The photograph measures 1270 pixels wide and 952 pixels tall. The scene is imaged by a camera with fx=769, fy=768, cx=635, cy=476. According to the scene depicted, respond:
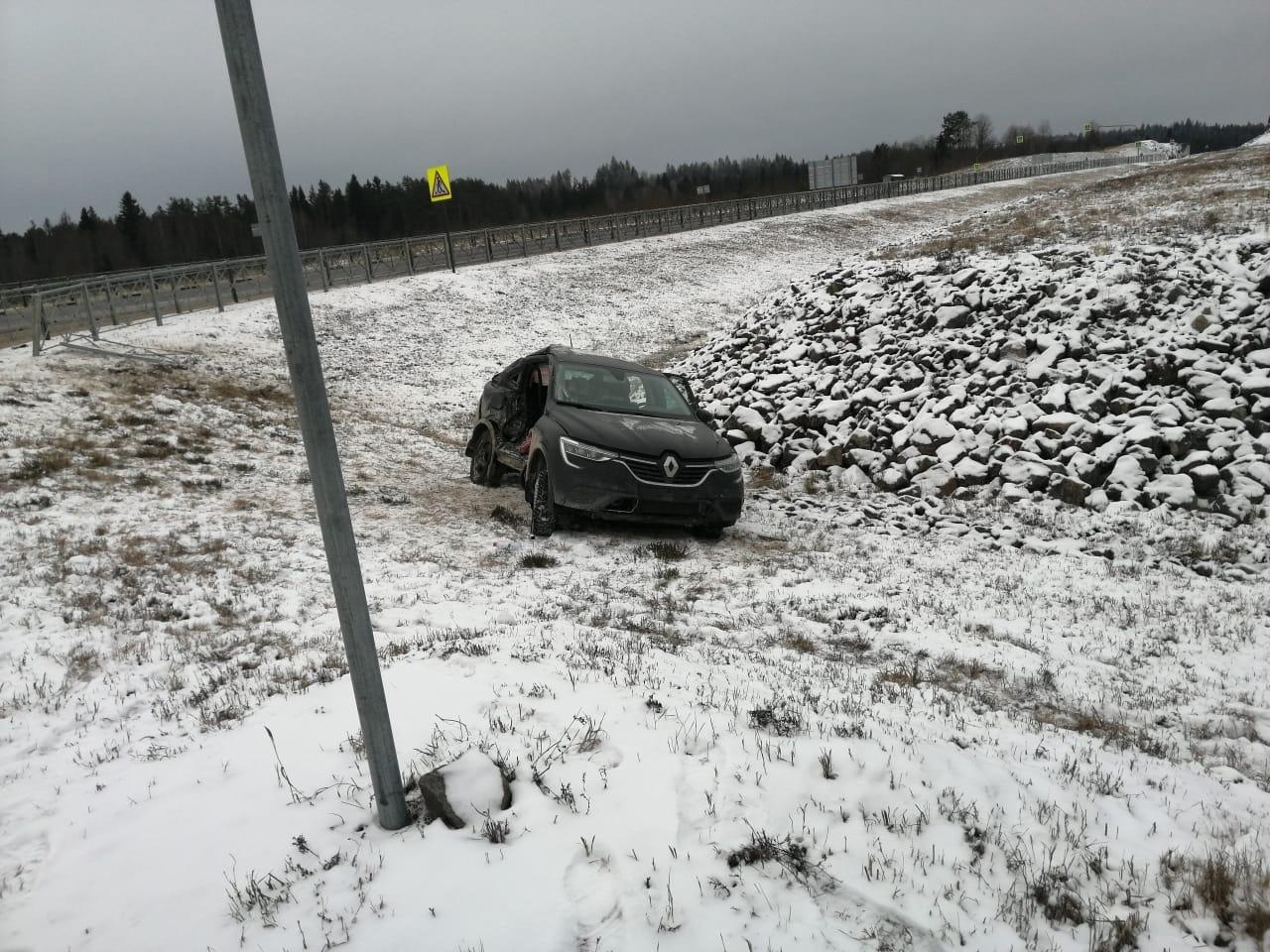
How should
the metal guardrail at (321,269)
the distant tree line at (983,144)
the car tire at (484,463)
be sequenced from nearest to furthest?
the car tire at (484,463)
the metal guardrail at (321,269)
the distant tree line at (983,144)

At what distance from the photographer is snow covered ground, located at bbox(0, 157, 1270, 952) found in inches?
105

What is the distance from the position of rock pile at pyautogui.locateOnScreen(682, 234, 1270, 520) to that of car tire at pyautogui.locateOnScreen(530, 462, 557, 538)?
4.98m

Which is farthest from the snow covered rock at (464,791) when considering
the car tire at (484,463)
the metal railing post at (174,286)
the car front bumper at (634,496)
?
the metal railing post at (174,286)

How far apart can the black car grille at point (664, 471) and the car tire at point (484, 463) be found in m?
3.59

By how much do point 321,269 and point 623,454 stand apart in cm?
2318

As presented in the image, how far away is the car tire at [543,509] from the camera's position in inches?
336

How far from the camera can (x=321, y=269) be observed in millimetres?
27234

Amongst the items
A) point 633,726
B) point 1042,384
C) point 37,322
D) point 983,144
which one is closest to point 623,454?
point 633,726

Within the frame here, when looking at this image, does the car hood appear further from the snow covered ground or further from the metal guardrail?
the metal guardrail

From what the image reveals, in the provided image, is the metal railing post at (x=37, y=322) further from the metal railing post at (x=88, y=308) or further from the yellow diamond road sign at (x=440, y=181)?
the yellow diamond road sign at (x=440, y=181)

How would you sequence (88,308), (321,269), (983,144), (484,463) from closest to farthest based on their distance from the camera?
(484,463) < (88,308) < (321,269) < (983,144)

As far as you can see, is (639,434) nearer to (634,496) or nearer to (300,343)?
(634,496)

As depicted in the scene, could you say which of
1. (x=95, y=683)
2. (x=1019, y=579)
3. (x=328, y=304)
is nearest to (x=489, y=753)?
(x=95, y=683)

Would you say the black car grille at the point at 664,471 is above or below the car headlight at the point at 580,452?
below
